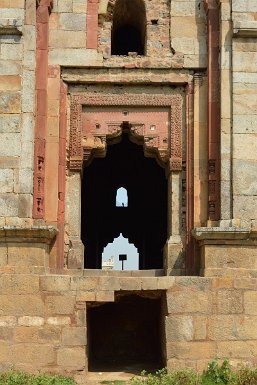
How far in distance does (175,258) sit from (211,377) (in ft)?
6.69

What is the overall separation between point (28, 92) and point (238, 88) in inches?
133

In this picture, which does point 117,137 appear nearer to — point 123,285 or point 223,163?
point 223,163

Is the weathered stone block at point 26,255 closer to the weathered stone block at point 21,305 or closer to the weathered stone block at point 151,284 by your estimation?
the weathered stone block at point 21,305

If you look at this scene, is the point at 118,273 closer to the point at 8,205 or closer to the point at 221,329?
the point at 221,329

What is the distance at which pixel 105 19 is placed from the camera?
10.8 metres

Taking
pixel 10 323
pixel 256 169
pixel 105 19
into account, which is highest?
pixel 105 19

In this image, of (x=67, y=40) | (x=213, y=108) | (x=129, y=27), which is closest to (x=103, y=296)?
(x=213, y=108)

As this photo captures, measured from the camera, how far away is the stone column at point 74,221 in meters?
10.0

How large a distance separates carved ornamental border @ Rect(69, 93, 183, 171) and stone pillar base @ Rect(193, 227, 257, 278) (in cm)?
151

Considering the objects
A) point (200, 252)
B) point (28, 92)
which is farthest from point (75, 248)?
point (28, 92)

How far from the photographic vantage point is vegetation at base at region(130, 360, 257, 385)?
28.2 ft

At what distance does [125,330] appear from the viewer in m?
11.4

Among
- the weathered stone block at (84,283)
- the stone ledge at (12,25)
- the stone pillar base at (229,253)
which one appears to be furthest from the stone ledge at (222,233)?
the stone ledge at (12,25)

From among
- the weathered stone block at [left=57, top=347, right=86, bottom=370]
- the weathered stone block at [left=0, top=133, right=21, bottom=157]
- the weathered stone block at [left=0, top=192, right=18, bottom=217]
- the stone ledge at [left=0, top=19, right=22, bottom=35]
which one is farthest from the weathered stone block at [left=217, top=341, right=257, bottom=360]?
the stone ledge at [left=0, top=19, right=22, bottom=35]
